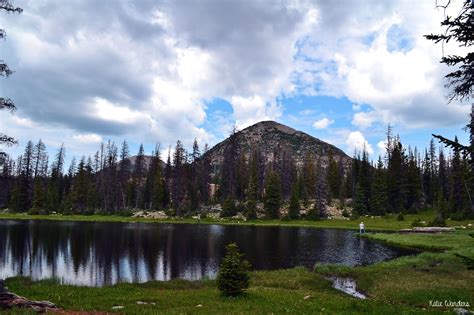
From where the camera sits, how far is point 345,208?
125 metres

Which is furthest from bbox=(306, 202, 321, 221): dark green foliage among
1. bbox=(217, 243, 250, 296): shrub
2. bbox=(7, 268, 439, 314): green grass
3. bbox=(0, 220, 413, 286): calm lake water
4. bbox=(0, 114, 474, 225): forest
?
bbox=(217, 243, 250, 296): shrub

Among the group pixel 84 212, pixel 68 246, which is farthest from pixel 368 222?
pixel 84 212

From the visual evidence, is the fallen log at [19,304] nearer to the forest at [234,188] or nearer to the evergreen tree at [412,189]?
the forest at [234,188]

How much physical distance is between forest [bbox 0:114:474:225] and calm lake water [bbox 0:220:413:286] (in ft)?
162

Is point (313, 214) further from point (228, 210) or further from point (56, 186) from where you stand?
point (56, 186)

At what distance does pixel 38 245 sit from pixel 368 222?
79595 millimetres

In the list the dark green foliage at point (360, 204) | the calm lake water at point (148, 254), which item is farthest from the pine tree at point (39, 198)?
the dark green foliage at point (360, 204)

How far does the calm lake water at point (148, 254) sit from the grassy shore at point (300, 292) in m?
6.70

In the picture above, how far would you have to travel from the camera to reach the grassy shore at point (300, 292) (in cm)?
1798

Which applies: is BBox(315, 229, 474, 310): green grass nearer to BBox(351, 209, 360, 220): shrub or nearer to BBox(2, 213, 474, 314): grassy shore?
BBox(2, 213, 474, 314): grassy shore

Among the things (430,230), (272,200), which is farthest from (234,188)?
(430,230)

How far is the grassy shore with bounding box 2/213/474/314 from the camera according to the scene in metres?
18.0

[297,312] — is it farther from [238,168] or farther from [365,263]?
[238,168]

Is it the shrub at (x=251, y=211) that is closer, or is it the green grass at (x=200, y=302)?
the green grass at (x=200, y=302)
